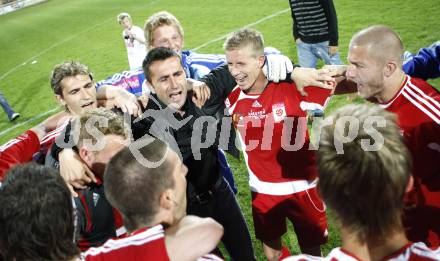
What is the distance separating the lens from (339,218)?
1.46m

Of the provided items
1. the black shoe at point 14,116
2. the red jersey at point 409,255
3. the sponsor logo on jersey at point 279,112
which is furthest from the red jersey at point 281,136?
the black shoe at point 14,116

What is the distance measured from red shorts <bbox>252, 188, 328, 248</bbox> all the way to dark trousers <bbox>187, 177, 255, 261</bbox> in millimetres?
163

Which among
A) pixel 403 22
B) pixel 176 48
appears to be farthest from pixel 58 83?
pixel 403 22

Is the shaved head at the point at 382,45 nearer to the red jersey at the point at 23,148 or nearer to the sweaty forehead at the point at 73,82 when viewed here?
the sweaty forehead at the point at 73,82

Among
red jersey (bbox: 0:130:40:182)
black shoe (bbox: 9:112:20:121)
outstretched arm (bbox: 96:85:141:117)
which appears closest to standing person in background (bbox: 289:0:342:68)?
outstretched arm (bbox: 96:85:141:117)

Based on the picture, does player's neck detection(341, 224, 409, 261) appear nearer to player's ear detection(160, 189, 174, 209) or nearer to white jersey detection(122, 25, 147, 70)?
player's ear detection(160, 189, 174, 209)

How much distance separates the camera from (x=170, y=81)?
3182mm

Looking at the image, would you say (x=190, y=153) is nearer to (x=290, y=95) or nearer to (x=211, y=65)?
(x=290, y=95)

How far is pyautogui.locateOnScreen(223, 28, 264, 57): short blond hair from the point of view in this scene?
3097mm

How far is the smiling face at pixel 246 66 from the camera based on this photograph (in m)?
3.09

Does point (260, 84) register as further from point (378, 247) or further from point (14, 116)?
point (14, 116)

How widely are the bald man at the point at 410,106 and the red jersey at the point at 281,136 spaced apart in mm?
538

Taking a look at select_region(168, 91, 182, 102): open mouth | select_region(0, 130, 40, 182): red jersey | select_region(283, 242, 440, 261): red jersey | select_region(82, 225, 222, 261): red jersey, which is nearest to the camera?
select_region(283, 242, 440, 261): red jersey

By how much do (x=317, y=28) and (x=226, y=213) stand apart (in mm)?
3887
